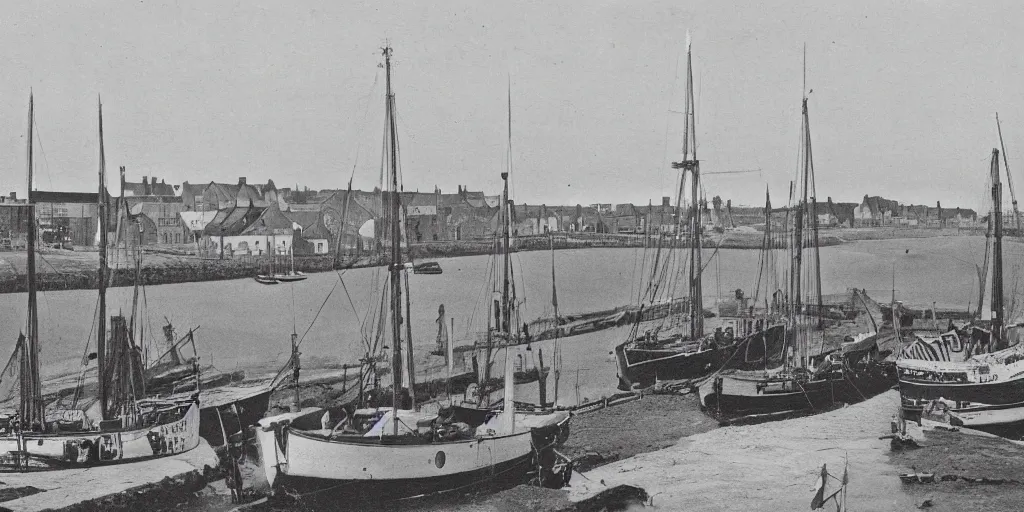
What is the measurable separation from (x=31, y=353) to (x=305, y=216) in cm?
365

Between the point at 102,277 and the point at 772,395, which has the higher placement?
the point at 102,277

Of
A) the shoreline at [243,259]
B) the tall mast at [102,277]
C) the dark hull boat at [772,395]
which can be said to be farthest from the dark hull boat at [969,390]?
the tall mast at [102,277]

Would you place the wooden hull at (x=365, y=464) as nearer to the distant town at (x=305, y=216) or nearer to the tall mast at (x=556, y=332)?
the distant town at (x=305, y=216)

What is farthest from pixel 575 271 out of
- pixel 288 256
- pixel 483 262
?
pixel 288 256

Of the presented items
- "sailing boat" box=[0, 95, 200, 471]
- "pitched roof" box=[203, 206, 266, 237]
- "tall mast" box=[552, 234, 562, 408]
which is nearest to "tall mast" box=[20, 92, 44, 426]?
"sailing boat" box=[0, 95, 200, 471]

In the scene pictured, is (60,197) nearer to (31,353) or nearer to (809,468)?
(31,353)

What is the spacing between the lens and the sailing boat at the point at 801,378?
11.5m

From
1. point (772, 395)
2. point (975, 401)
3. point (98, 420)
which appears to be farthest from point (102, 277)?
point (975, 401)

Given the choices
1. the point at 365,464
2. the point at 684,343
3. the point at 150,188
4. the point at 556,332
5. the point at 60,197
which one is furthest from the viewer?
the point at 684,343

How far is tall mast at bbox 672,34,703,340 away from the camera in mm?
12758

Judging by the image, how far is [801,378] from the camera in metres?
11.8

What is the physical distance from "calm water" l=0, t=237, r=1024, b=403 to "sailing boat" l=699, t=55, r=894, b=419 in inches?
65.5

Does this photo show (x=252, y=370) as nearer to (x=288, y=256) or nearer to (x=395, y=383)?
(x=288, y=256)

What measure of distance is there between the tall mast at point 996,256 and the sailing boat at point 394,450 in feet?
23.8
